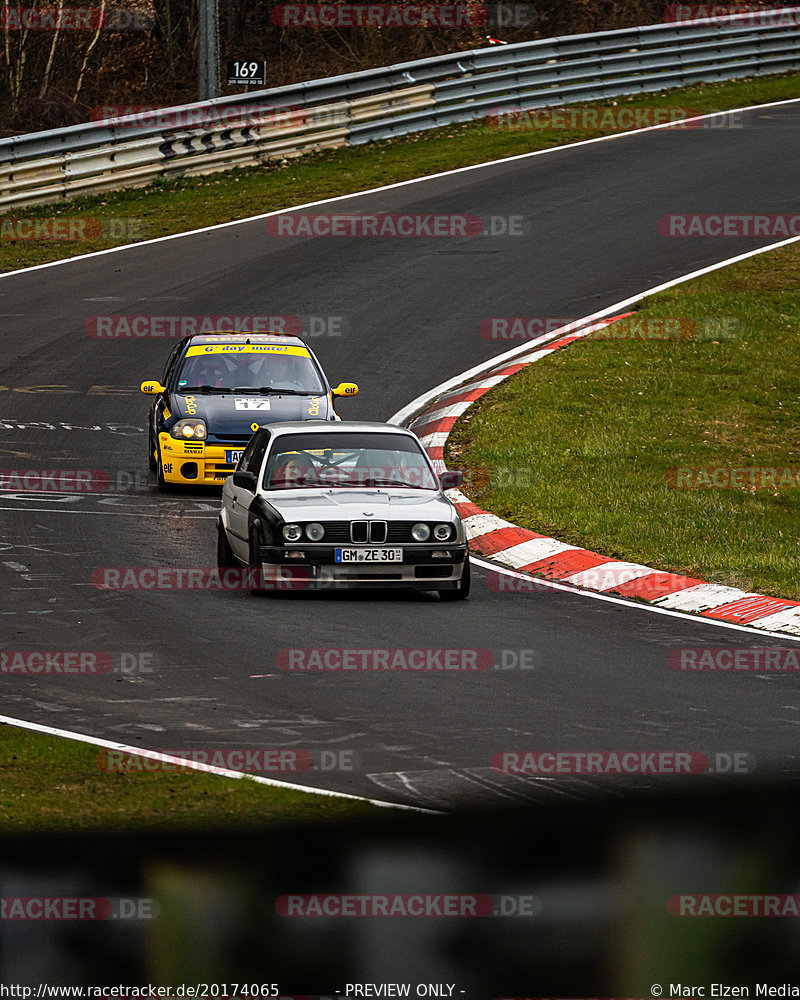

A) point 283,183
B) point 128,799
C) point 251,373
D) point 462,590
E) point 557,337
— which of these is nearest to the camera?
point 128,799

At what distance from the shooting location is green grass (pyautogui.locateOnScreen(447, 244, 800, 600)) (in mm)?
12938

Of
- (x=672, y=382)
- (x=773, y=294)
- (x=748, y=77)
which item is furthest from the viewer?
(x=748, y=77)

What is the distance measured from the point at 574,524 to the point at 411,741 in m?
6.47

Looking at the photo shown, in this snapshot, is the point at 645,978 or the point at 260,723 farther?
the point at 260,723

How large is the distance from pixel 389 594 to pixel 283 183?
18.1 m

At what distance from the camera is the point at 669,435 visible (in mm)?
16688

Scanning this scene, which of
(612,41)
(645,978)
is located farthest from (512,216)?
(645,978)

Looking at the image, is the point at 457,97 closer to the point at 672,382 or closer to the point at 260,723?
the point at 672,382

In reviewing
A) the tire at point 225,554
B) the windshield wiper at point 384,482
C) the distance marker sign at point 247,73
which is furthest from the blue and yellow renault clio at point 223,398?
the distance marker sign at point 247,73

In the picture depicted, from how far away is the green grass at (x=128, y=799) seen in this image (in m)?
5.83

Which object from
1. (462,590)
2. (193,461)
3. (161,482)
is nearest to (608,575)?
(462,590)

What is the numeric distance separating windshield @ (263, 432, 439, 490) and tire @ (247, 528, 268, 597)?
0.74 metres

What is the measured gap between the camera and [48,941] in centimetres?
316

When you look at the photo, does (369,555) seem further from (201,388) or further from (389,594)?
(201,388)
